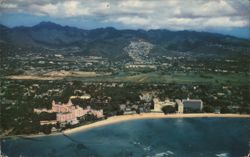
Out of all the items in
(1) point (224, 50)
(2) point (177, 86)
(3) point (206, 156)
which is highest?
(1) point (224, 50)

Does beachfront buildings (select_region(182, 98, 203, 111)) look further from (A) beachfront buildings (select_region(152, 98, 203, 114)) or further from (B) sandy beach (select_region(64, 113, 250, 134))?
(B) sandy beach (select_region(64, 113, 250, 134))

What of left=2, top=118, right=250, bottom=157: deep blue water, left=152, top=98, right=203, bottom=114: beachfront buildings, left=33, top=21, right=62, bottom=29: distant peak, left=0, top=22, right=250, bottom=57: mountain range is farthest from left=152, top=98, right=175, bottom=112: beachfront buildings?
left=33, top=21, right=62, bottom=29: distant peak

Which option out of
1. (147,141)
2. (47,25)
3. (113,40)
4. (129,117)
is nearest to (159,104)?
(129,117)

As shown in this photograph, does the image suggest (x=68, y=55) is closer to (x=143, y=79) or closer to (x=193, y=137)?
(x=143, y=79)

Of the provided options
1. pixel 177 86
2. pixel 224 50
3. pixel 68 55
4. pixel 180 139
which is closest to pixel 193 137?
pixel 180 139

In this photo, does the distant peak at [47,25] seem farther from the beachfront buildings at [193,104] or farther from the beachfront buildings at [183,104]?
the beachfront buildings at [193,104]

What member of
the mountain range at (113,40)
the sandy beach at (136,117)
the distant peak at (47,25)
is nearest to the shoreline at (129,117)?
the sandy beach at (136,117)
